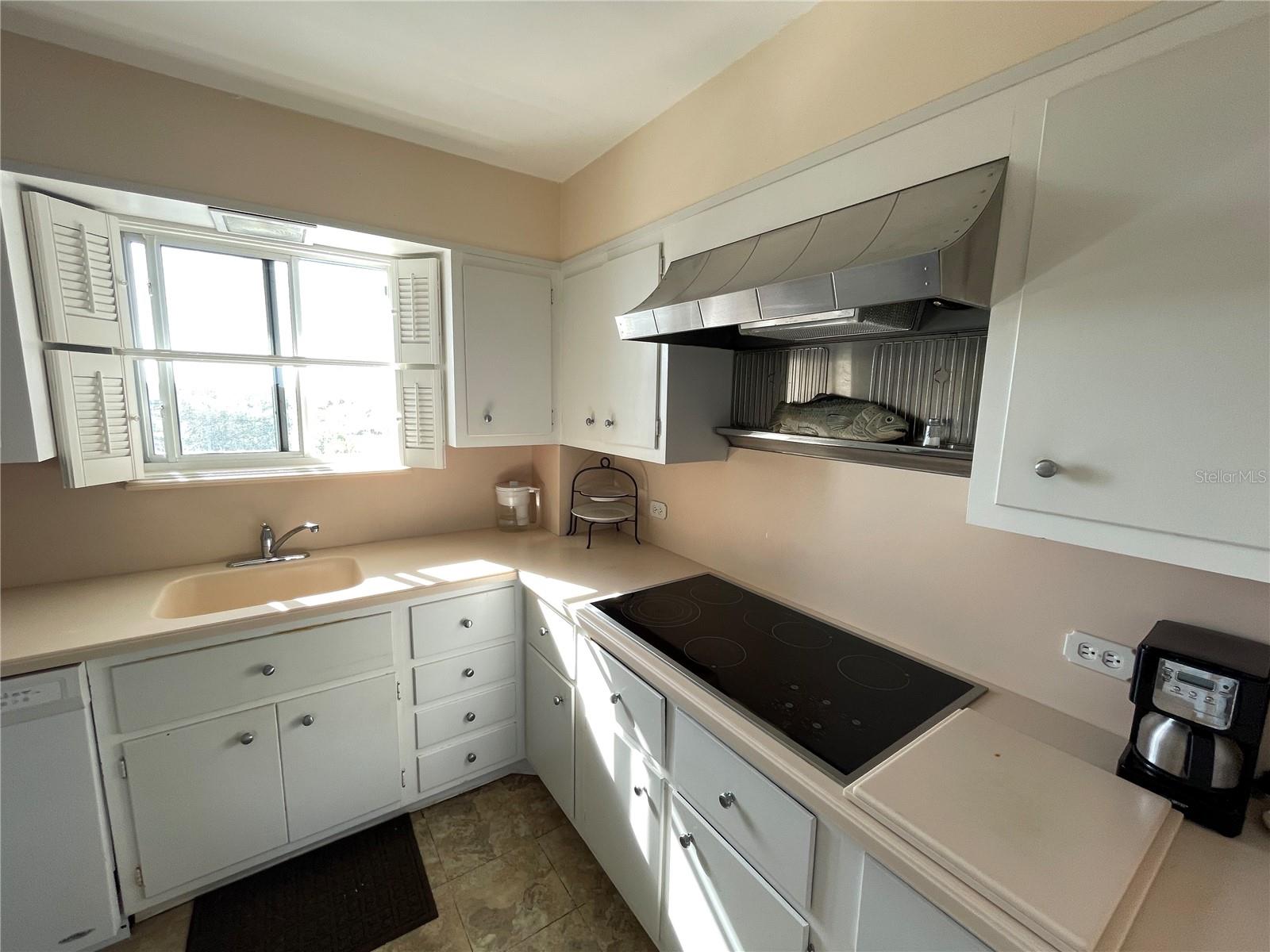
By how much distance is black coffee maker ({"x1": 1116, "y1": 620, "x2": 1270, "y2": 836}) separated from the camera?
2.76 ft

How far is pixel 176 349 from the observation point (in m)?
1.95

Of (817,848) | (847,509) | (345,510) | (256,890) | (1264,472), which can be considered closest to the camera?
(1264,472)

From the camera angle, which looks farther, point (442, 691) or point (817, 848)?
point (442, 691)

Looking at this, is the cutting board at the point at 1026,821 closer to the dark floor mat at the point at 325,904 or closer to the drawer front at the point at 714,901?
the drawer front at the point at 714,901

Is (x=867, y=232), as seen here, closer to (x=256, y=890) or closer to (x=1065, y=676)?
(x=1065, y=676)

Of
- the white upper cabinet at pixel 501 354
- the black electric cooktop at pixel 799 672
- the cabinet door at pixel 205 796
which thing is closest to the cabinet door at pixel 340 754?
the cabinet door at pixel 205 796

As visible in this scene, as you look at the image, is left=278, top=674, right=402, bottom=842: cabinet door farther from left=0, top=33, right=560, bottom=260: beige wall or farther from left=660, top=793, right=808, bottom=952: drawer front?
left=0, top=33, right=560, bottom=260: beige wall

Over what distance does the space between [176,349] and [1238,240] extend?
284 cm

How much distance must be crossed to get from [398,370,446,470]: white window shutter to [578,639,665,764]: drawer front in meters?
1.14

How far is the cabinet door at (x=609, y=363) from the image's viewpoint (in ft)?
5.95

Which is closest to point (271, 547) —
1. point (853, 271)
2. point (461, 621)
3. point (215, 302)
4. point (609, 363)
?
point (461, 621)

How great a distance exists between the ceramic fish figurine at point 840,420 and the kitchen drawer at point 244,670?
153 cm

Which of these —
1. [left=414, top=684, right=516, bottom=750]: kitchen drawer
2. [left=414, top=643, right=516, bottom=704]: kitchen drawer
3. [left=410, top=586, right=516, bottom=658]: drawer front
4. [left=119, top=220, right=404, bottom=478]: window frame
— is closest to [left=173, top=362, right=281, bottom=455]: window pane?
[left=119, top=220, right=404, bottom=478]: window frame

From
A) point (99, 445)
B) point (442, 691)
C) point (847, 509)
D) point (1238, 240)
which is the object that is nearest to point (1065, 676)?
point (847, 509)
